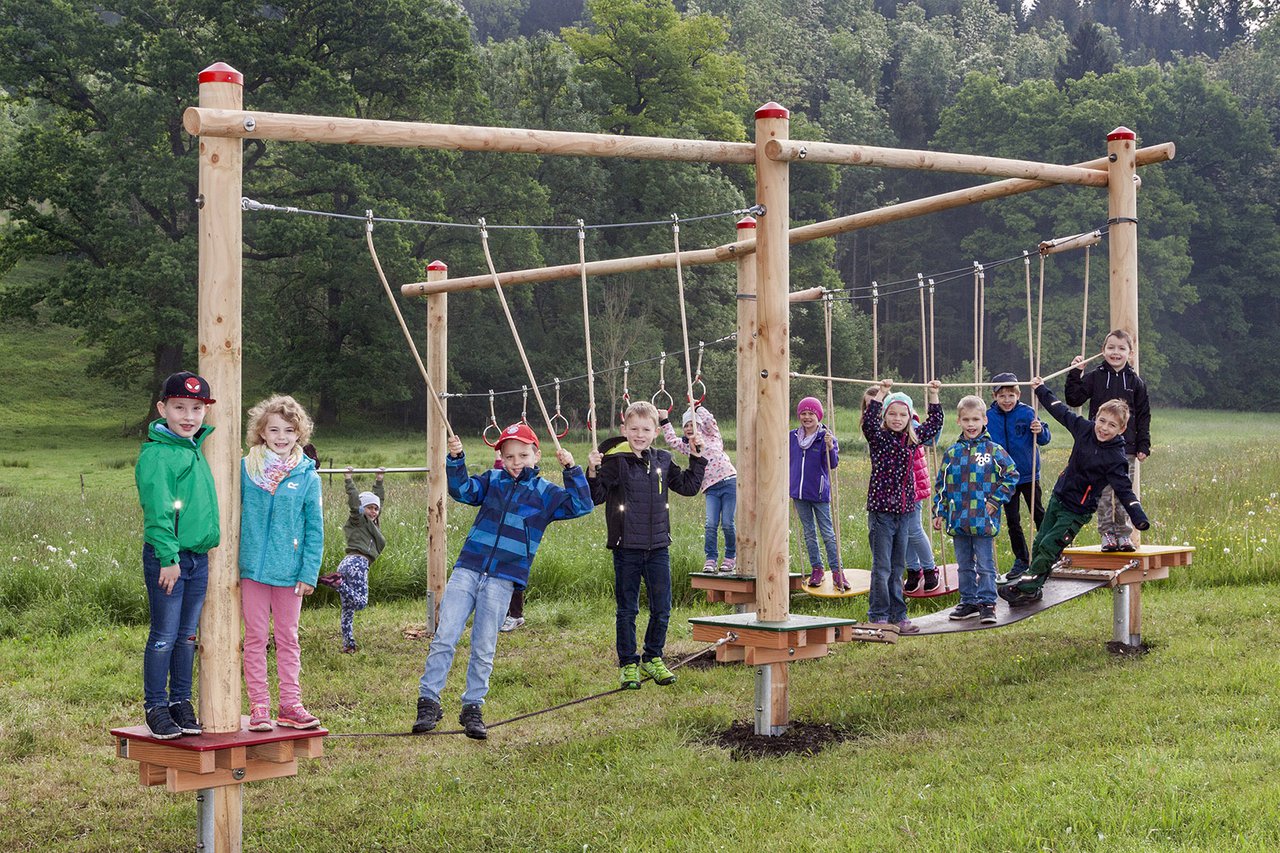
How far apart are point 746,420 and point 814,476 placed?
3.26 feet

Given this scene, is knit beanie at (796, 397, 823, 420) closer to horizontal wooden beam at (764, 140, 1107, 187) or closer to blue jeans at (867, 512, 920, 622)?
blue jeans at (867, 512, 920, 622)

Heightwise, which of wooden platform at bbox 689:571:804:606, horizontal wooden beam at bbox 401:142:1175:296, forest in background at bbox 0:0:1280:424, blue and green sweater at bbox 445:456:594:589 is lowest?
wooden platform at bbox 689:571:804:606

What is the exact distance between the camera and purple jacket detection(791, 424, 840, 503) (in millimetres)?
10750

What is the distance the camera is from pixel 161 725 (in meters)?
5.89

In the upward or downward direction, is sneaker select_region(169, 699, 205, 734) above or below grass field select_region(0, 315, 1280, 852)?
above

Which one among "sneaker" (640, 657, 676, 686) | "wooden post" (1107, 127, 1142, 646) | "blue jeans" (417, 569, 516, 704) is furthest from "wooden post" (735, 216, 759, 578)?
"blue jeans" (417, 569, 516, 704)

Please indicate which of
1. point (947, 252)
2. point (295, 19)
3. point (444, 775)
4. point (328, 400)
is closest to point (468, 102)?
point (295, 19)

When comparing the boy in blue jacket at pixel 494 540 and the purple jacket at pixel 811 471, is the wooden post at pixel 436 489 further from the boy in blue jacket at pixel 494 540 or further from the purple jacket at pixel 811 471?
the boy in blue jacket at pixel 494 540

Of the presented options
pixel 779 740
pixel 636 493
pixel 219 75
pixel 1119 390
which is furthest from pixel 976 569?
pixel 219 75

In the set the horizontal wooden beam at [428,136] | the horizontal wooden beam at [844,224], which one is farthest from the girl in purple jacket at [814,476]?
the horizontal wooden beam at [428,136]

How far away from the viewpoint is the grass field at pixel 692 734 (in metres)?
6.15

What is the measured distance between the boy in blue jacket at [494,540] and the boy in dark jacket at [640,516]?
2.31 ft

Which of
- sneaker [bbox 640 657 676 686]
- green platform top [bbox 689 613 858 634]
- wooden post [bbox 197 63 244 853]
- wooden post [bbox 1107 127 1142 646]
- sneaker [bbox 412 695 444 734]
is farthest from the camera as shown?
wooden post [bbox 1107 127 1142 646]

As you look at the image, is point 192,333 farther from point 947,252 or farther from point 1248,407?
point 1248,407
